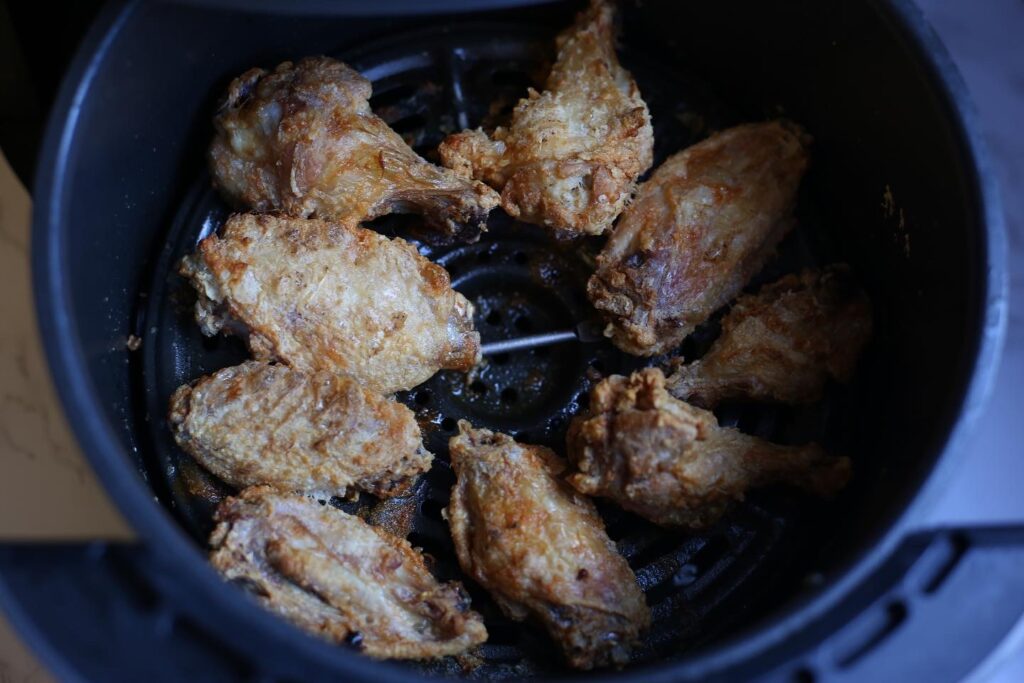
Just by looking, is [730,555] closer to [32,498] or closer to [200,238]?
[200,238]

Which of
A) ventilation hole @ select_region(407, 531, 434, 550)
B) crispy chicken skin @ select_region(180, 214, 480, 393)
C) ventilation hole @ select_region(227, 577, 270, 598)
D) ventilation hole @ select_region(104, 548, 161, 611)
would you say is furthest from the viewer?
ventilation hole @ select_region(407, 531, 434, 550)

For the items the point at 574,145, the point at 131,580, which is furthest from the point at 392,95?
the point at 131,580

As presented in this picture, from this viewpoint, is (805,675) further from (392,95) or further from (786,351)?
(392,95)

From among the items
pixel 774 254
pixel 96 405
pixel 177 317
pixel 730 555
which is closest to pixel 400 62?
pixel 177 317

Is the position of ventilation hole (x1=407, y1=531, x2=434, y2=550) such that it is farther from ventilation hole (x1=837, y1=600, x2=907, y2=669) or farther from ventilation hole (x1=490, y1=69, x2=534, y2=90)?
ventilation hole (x1=490, y1=69, x2=534, y2=90)

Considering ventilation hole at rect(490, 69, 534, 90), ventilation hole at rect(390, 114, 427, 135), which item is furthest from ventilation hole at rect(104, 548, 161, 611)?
ventilation hole at rect(490, 69, 534, 90)
